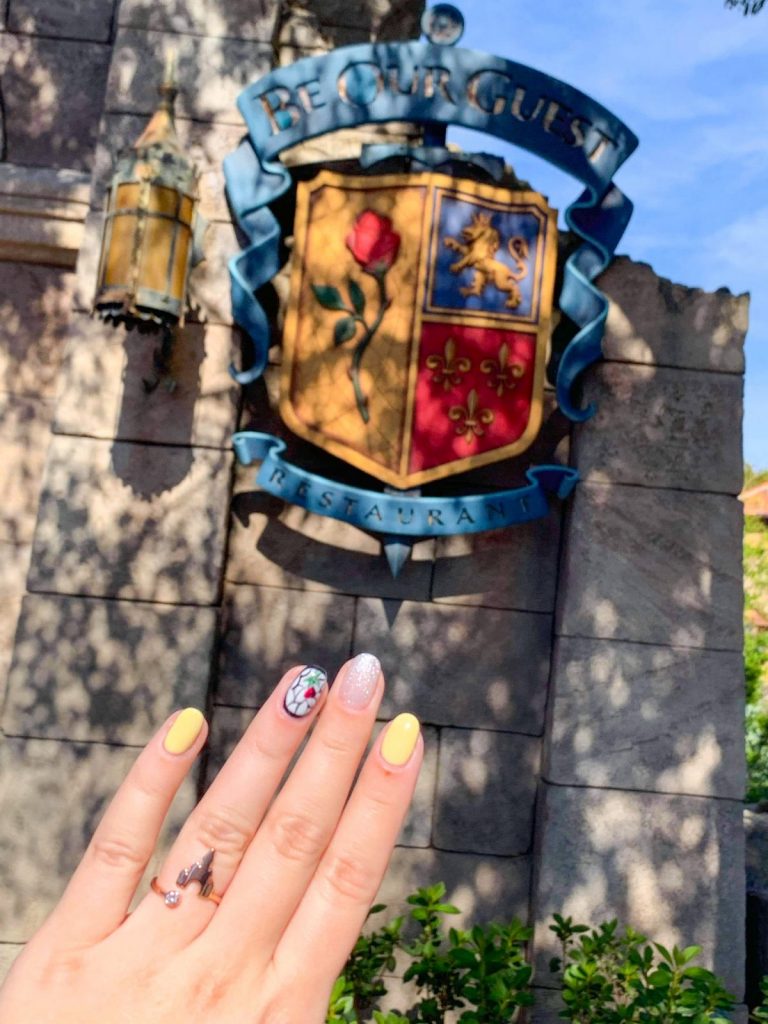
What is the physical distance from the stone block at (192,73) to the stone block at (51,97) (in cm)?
47

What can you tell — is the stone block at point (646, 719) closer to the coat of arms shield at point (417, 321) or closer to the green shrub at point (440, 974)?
the green shrub at point (440, 974)

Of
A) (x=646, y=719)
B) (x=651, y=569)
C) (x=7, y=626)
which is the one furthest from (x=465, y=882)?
(x=7, y=626)

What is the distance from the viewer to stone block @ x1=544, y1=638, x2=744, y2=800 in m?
4.44

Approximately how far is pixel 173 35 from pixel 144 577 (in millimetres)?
2881

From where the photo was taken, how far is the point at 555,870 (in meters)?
4.36

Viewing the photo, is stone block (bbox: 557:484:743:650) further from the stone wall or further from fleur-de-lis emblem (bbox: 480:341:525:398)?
Result: fleur-de-lis emblem (bbox: 480:341:525:398)

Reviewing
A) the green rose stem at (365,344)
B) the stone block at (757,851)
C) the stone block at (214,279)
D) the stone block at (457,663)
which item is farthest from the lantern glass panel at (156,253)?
the stone block at (757,851)

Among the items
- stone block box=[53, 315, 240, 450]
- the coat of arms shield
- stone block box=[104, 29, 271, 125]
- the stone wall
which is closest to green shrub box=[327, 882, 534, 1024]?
the stone wall

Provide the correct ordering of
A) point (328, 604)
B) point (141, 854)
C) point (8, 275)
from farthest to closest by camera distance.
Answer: point (8, 275), point (328, 604), point (141, 854)

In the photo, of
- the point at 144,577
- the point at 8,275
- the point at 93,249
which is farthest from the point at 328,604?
the point at 8,275

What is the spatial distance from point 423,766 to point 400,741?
3384mm

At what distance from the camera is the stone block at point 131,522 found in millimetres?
4480

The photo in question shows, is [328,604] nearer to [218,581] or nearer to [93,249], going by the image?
[218,581]

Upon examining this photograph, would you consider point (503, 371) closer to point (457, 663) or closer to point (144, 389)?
point (457, 663)
